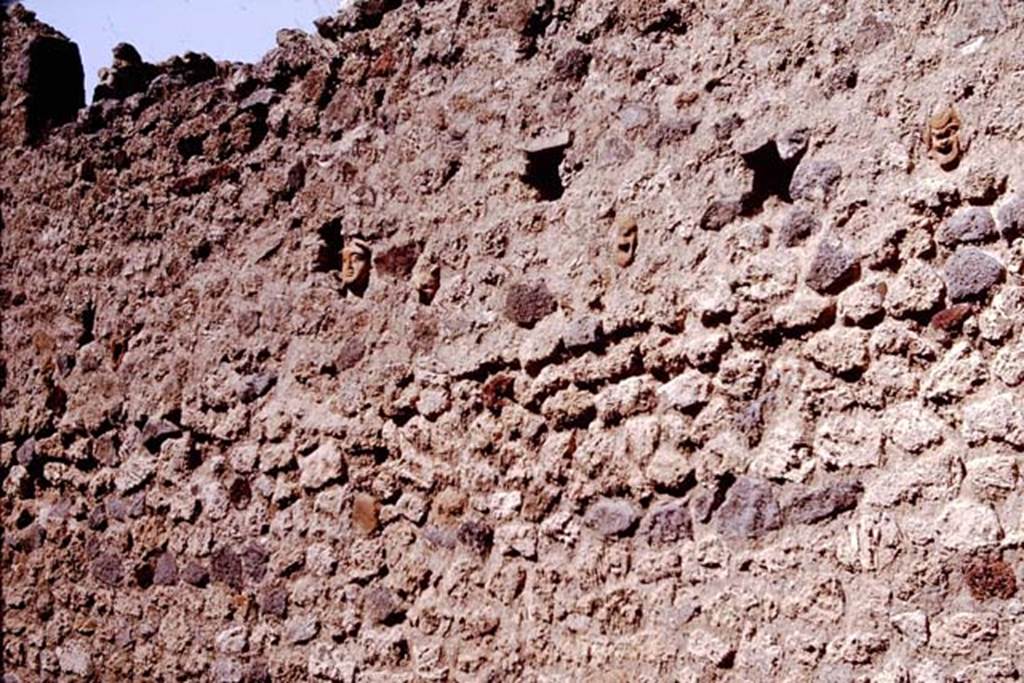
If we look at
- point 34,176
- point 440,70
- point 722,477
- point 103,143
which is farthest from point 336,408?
point 34,176

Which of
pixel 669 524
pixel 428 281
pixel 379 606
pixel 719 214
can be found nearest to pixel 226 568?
pixel 379 606

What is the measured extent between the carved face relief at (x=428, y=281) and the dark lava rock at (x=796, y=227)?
1022 millimetres

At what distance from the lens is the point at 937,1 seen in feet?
9.20

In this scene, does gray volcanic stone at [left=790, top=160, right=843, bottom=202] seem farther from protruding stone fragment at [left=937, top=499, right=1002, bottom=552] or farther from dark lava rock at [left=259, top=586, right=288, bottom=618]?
dark lava rock at [left=259, top=586, right=288, bottom=618]

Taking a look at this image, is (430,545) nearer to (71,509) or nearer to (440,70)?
(440,70)

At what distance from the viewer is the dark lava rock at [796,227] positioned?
9.52 feet

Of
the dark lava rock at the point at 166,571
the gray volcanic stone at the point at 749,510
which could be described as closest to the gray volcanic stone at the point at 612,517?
the gray volcanic stone at the point at 749,510

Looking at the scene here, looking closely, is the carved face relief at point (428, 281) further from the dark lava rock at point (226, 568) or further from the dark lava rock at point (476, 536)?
the dark lava rock at point (226, 568)

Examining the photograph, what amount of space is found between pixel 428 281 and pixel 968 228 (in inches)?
58.0

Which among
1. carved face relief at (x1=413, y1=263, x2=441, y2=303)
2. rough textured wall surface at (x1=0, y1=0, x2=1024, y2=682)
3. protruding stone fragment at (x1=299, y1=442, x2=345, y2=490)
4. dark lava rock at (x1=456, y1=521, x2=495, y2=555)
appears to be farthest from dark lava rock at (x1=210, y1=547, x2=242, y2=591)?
carved face relief at (x1=413, y1=263, x2=441, y2=303)

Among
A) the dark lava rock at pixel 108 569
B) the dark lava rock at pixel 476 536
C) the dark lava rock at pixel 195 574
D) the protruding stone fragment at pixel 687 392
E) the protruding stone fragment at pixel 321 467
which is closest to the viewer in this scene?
the protruding stone fragment at pixel 687 392

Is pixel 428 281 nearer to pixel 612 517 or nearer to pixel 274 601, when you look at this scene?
pixel 612 517

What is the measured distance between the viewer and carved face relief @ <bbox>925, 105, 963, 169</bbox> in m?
2.71

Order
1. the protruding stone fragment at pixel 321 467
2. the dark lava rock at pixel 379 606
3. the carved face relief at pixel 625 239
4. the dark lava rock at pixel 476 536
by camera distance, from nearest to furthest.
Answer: the carved face relief at pixel 625 239, the dark lava rock at pixel 476 536, the dark lava rock at pixel 379 606, the protruding stone fragment at pixel 321 467
